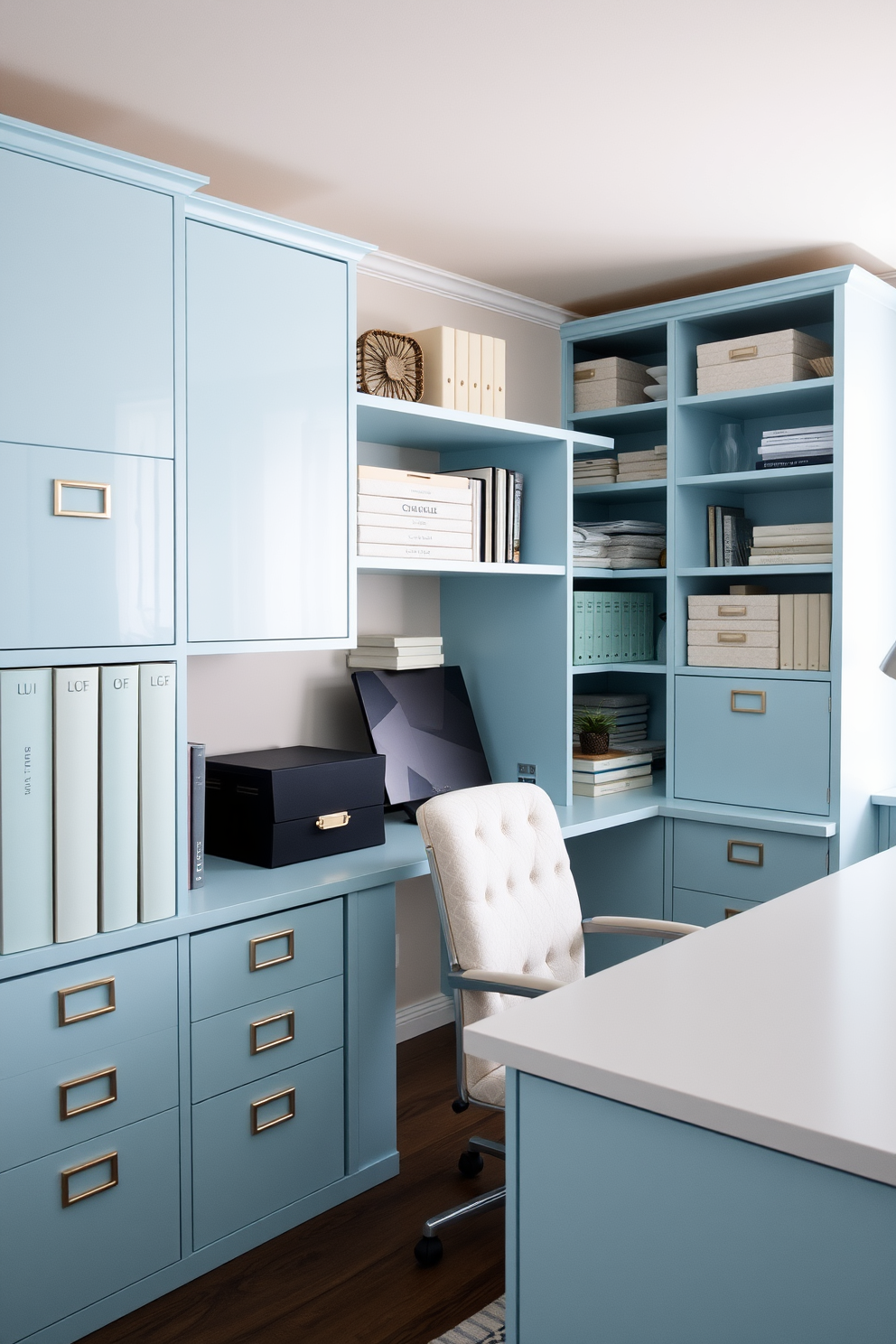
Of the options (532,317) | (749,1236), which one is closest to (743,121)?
(532,317)

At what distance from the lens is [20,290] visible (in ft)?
6.51

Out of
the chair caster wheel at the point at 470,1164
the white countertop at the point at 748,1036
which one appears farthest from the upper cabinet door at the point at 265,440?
the chair caster wheel at the point at 470,1164

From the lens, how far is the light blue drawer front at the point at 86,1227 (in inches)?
77.7

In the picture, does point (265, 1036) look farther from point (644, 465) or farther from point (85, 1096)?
point (644, 465)

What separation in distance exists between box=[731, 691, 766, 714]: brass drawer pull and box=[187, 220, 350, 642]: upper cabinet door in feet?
4.80

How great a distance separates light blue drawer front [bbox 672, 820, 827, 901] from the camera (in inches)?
131

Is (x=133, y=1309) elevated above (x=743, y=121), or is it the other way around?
(x=743, y=121)

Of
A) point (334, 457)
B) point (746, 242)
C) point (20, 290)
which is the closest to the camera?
point (20, 290)

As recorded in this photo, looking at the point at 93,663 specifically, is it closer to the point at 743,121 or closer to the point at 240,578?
the point at 240,578

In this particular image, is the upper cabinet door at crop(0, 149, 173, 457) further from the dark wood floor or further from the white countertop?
the dark wood floor

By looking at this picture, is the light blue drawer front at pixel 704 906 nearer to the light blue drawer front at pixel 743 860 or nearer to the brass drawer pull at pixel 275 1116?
the light blue drawer front at pixel 743 860

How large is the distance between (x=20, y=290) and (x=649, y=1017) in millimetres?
1643

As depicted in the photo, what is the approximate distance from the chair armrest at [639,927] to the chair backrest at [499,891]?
52 mm

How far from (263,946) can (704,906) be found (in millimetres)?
1681
